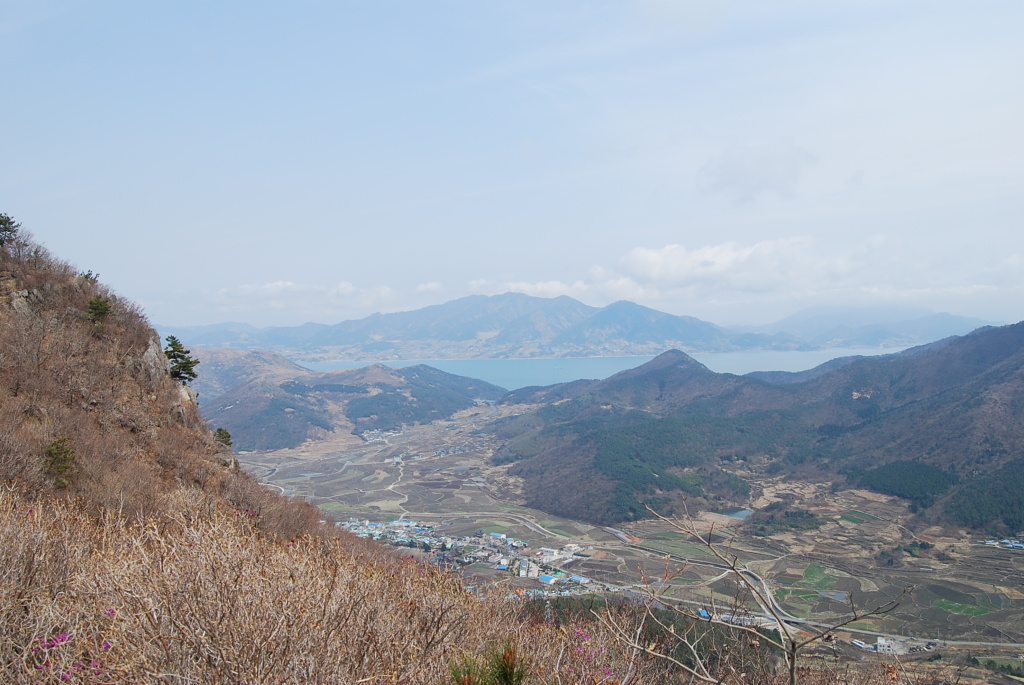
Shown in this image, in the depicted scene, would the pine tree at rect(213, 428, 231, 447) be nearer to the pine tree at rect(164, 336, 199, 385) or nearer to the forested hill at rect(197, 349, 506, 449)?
the pine tree at rect(164, 336, 199, 385)

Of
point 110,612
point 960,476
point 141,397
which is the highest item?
point 141,397

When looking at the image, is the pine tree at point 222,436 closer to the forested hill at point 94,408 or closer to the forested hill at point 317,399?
the forested hill at point 94,408

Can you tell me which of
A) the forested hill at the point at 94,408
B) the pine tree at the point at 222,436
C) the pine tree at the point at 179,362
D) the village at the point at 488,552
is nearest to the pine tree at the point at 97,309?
the forested hill at the point at 94,408

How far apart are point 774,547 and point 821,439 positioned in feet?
132

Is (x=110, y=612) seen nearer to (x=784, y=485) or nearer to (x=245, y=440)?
(x=784, y=485)

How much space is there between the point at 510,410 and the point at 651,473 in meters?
75.8

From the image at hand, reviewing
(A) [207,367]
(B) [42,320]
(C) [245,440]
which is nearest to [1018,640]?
(B) [42,320]

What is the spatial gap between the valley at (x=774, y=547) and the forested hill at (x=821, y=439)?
3.95 m

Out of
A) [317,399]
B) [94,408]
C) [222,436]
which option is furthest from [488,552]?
[317,399]

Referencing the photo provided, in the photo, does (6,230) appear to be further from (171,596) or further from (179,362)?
(171,596)

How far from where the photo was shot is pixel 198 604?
5320mm

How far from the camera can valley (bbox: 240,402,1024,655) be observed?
32.7 meters

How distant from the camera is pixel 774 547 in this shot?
5025 cm

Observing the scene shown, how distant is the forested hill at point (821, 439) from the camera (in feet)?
188
